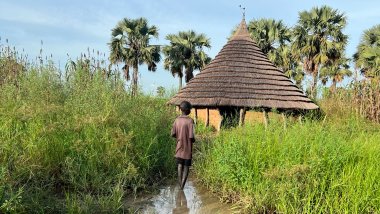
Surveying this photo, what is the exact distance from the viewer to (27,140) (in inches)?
223

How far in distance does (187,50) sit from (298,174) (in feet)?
93.4

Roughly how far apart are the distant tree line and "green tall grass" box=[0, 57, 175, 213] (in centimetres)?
1526

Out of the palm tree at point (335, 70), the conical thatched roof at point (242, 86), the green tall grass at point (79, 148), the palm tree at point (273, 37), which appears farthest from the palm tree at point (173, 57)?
the green tall grass at point (79, 148)

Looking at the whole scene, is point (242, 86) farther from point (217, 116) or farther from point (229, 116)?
point (217, 116)

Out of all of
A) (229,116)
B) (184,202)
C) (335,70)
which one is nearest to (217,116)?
(229,116)

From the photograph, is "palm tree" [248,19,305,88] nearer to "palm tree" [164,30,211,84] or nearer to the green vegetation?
"palm tree" [164,30,211,84]

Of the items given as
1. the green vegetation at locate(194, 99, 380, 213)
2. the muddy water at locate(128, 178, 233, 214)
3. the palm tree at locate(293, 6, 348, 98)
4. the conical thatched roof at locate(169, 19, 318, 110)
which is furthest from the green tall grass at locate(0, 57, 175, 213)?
the palm tree at locate(293, 6, 348, 98)

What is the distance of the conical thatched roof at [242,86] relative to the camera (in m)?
14.5

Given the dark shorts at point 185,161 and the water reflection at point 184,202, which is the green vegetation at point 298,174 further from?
the dark shorts at point 185,161

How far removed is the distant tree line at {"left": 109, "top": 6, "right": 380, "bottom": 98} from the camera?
87.6ft

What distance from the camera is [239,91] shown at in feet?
48.3

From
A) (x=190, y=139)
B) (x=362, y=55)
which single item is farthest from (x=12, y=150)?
(x=362, y=55)

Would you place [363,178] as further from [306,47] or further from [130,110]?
[306,47]

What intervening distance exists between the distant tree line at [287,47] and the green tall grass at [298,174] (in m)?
17.8
